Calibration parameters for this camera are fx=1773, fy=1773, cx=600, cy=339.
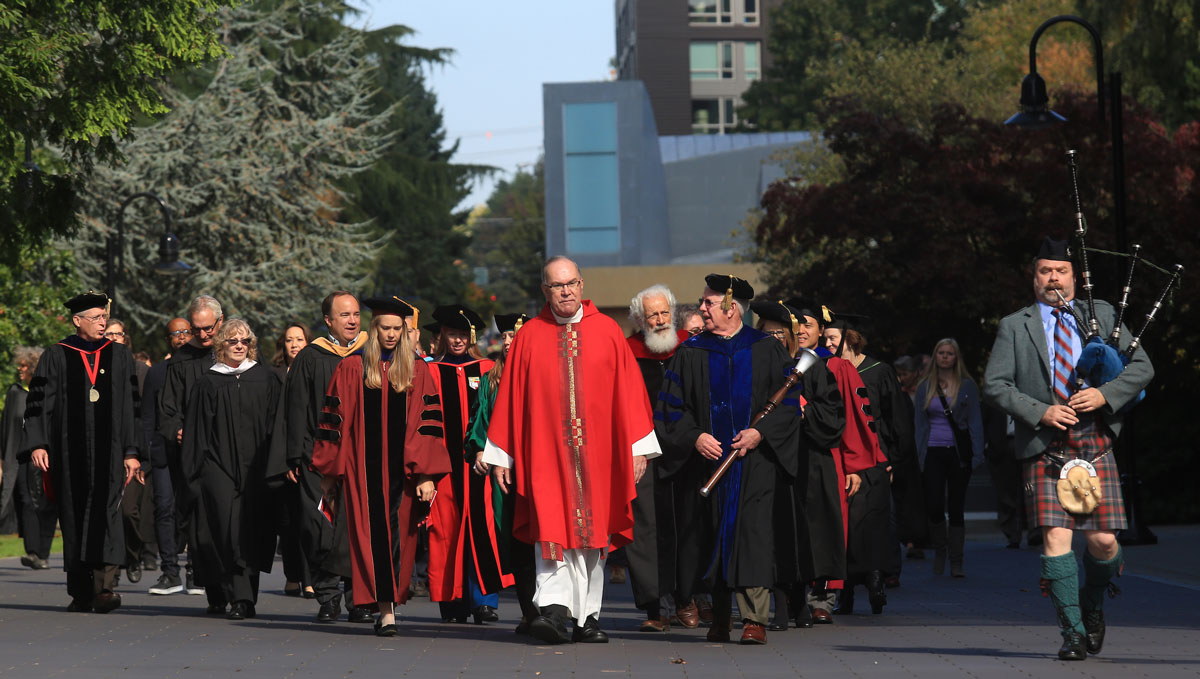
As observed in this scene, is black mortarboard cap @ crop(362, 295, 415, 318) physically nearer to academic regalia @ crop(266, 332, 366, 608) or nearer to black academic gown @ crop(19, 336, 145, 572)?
academic regalia @ crop(266, 332, 366, 608)

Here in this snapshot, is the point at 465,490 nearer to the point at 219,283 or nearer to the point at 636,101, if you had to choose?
the point at 219,283

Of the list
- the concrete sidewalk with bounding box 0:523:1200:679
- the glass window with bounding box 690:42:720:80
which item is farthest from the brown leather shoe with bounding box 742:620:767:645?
the glass window with bounding box 690:42:720:80

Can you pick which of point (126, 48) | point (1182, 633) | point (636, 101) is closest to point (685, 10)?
point (636, 101)

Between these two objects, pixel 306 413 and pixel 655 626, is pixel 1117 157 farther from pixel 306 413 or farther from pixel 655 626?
pixel 306 413

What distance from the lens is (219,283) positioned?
39344 millimetres

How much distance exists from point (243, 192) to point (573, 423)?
31.6 m

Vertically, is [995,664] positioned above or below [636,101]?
below

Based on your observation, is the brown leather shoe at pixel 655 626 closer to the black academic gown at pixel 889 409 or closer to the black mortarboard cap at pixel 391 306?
the black mortarboard cap at pixel 391 306

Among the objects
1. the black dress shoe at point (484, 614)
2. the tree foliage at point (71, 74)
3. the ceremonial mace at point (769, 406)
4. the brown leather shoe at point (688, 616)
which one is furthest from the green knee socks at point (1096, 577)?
the tree foliage at point (71, 74)

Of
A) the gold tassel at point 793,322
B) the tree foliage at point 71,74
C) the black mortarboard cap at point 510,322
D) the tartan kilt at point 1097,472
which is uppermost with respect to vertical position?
the tree foliage at point 71,74

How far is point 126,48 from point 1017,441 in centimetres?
1067

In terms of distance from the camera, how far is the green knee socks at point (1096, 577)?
863 centimetres

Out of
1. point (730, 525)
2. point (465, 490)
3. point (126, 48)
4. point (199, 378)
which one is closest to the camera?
point (730, 525)

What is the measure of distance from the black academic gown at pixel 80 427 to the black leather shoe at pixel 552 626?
4.24 metres
